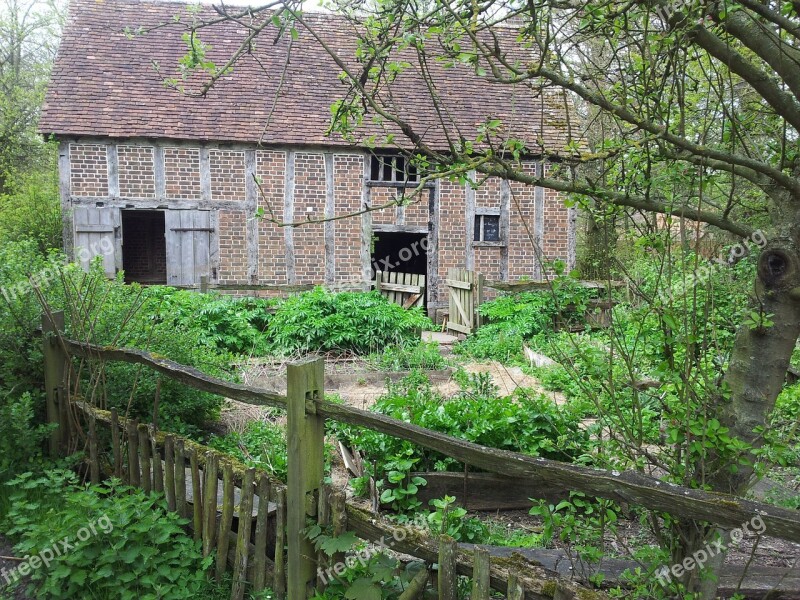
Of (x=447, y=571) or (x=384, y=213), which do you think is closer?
(x=447, y=571)

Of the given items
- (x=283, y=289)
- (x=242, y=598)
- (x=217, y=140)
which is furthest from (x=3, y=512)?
(x=217, y=140)

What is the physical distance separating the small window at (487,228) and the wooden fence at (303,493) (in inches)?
448

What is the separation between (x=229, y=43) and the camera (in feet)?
50.6

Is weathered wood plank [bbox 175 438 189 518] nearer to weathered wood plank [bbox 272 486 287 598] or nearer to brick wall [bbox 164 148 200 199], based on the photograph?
weathered wood plank [bbox 272 486 287 598]

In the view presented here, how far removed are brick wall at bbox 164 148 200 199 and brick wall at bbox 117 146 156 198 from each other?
0.32 m

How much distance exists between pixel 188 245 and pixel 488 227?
22.8ft

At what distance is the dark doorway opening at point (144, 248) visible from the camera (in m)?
18.7

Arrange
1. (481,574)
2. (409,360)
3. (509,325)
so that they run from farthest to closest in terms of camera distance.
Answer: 1. (509,325)
2. (409,360)
3. (481,574)

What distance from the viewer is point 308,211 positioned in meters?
14.3

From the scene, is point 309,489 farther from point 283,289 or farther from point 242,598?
point 283,289

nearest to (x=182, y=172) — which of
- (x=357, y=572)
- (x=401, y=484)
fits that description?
(x=401, y=484)

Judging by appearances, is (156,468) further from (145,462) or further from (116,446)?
(116,446)

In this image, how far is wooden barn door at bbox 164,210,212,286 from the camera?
13.8 metres

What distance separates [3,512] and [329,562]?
2.79m
